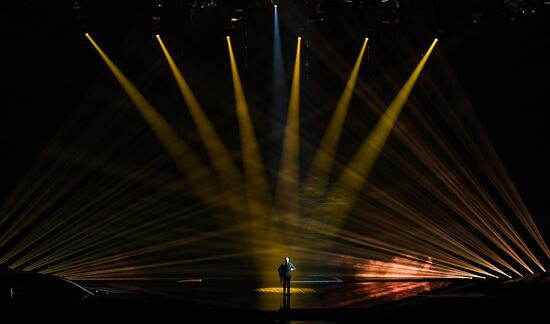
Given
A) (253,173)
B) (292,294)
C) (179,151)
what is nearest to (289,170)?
(253,173)

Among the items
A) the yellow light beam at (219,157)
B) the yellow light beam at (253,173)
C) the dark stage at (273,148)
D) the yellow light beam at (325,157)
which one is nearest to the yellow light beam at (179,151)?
the dark stage at (273,148)

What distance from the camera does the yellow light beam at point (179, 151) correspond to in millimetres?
13906

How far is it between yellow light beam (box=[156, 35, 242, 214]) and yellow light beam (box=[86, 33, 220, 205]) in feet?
0.75

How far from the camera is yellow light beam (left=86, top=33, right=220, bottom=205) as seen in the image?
13.9 m

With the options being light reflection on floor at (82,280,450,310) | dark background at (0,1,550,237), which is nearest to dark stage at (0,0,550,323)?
dark background at (0,1,550,237)

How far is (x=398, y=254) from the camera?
1390 cm

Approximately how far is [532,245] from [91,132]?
8.68m

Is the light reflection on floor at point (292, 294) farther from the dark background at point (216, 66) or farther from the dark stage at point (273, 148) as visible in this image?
the dark background at point (216, 66)

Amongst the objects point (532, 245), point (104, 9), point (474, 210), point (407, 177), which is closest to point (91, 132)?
point (104, 9)

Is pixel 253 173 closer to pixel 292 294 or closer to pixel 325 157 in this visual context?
pixel 325 157

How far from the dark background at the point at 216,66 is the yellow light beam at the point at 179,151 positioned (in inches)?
9.9

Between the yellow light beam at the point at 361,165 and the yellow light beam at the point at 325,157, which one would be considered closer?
the yellow light beam at the point at 361,165

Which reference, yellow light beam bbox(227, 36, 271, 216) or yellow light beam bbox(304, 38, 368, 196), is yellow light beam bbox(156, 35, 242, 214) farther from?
yellow light beam bbox(304, 38, 368, 196)

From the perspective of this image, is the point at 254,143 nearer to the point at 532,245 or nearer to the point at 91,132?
the point at 91,132
